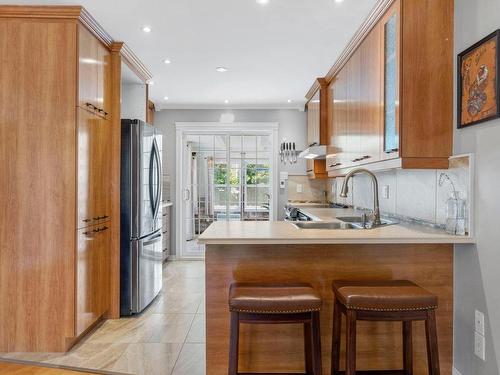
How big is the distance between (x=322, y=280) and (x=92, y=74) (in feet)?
7.66

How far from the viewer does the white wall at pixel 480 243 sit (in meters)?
1.75

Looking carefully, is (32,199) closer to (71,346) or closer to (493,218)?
(71,346)

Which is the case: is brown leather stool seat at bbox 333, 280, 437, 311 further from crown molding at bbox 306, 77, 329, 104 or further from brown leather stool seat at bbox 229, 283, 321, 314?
crown molding at bbox 306, 77, 329, 104

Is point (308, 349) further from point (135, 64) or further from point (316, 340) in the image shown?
point (135, 64)

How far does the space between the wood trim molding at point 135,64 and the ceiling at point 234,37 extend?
2.1 inches

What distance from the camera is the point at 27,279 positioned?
8.20 feet

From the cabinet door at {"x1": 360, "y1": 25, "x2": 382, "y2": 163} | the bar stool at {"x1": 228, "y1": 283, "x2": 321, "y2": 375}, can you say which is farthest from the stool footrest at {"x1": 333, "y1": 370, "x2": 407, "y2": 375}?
the cabinet door at {"x1": 360, "y1": 25, "x2": 382, "y2": 163}

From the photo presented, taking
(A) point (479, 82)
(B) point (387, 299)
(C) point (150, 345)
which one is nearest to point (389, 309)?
(B) point (387, 299)

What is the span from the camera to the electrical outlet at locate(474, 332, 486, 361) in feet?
6.01

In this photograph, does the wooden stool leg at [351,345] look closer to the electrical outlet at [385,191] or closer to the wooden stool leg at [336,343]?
the wooden stool leg at [336,343]

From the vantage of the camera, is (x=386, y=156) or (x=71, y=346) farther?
(x=71, y=346)

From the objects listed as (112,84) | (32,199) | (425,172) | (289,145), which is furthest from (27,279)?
(289,145)

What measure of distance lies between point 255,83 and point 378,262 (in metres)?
2.94

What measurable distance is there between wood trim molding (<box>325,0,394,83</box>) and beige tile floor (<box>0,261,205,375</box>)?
8.73ft
